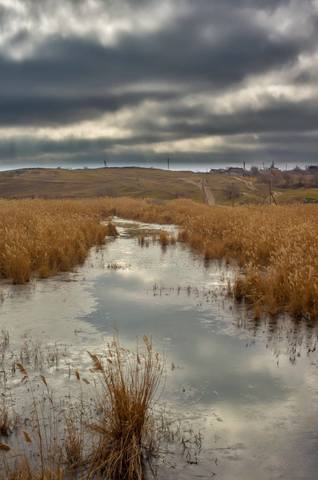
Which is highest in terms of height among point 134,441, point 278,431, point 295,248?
point 295,248

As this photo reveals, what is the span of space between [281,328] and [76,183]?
118444 millimetres

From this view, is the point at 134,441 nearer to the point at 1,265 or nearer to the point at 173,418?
the point at 173,418

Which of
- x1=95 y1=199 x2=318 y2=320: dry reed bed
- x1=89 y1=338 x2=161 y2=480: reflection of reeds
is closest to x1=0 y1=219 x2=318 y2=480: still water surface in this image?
x1=89 y1=338 x2=161 y2=480: reflection of reeds

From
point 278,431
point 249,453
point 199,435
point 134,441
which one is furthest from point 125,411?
point 278,431

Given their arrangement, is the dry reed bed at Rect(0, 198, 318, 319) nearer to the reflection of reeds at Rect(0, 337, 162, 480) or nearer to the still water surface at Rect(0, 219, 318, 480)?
the still water surface at Rect(0, 219, 318, 480)

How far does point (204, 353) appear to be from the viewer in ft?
21.6

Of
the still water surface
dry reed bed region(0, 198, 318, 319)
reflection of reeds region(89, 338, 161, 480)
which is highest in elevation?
dry reed bed region(0, 198, 318, 319)

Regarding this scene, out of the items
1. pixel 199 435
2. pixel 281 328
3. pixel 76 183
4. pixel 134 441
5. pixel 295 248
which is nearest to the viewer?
pixel 134 441

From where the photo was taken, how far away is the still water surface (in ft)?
13.3

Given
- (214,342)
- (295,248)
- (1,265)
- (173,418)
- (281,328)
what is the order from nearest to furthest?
(173,418) → (214,342) → (281,328) → (295,248) → (1,265)

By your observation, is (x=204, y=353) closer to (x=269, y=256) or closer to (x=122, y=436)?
(x=122, y=436)

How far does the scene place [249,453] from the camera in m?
4.08

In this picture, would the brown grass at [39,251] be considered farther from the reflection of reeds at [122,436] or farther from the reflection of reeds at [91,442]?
the reflection of reeds at [122,436]

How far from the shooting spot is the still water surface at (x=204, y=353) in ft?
13.3
